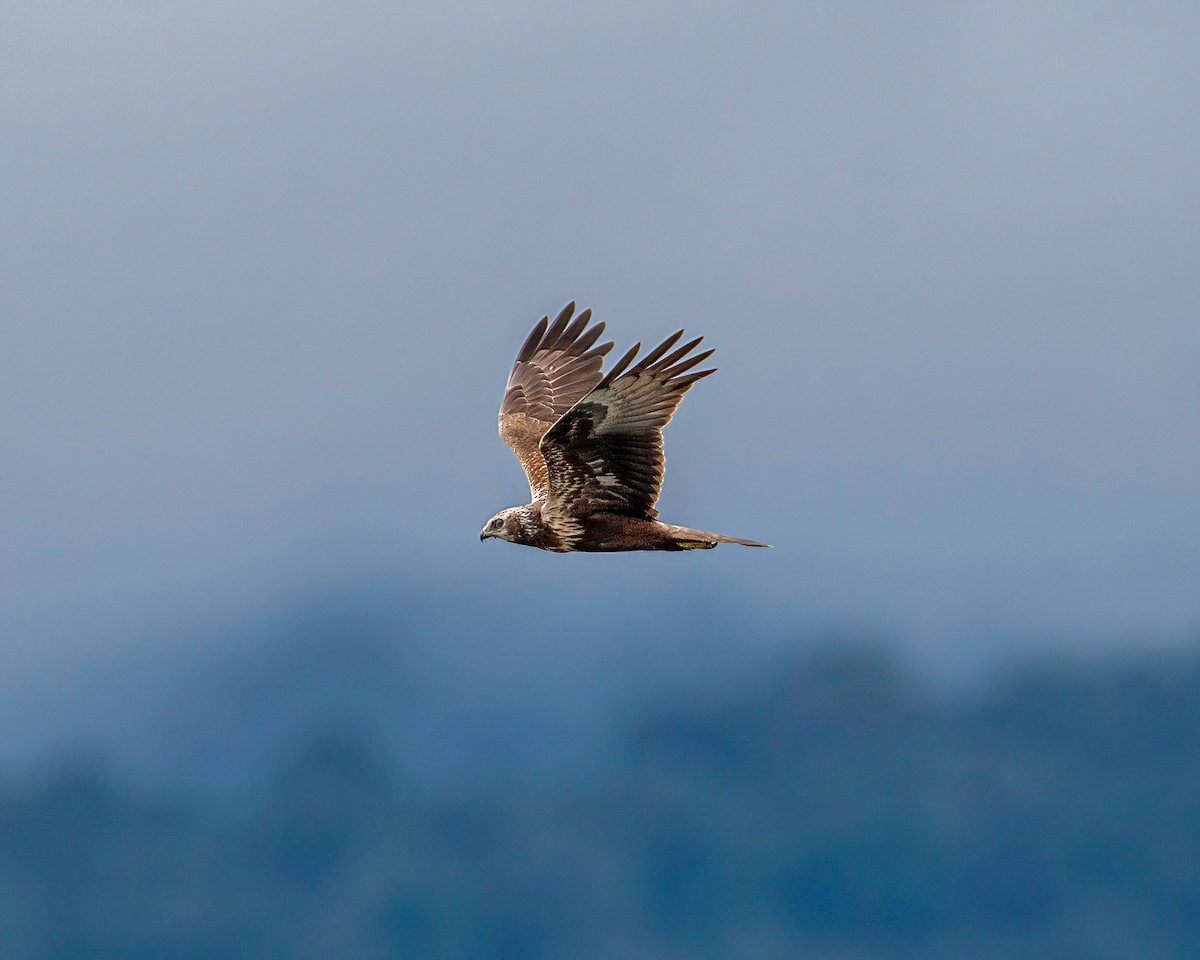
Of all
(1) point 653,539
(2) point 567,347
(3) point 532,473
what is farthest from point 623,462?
(2) point 567,347

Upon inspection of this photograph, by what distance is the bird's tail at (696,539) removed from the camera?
1338 cm

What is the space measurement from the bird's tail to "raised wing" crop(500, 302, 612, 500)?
3.17 metres

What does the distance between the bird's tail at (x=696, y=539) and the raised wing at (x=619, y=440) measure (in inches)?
11.2

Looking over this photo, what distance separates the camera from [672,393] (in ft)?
43.3

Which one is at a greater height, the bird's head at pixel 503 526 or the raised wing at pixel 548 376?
the raised wing at pixel 548 376

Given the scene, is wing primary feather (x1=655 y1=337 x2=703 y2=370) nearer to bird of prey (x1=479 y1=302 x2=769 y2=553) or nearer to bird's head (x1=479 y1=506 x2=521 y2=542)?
bird of prey (x1=479 y1=302 x2=769 y2=553)

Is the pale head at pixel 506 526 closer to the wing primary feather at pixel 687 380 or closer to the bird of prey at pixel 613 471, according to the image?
the bird of prey at pixel 613 471

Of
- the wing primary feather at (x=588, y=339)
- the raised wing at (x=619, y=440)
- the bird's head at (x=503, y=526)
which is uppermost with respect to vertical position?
the wing primary feather at (x=588, y=339)

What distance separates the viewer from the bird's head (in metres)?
14.2

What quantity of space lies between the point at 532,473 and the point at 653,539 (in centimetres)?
236

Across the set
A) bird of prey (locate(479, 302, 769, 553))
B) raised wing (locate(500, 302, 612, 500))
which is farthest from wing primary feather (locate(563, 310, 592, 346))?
bird of prey (locate(479, 302, 769, 553))

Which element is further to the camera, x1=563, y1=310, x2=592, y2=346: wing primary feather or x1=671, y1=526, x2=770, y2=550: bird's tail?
x1=563, y1=310, x2=592, y2=346: wing primary feather

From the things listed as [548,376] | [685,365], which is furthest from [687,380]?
[548,376]

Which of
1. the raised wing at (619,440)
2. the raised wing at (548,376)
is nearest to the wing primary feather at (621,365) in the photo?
the raised wing at (619,440)
